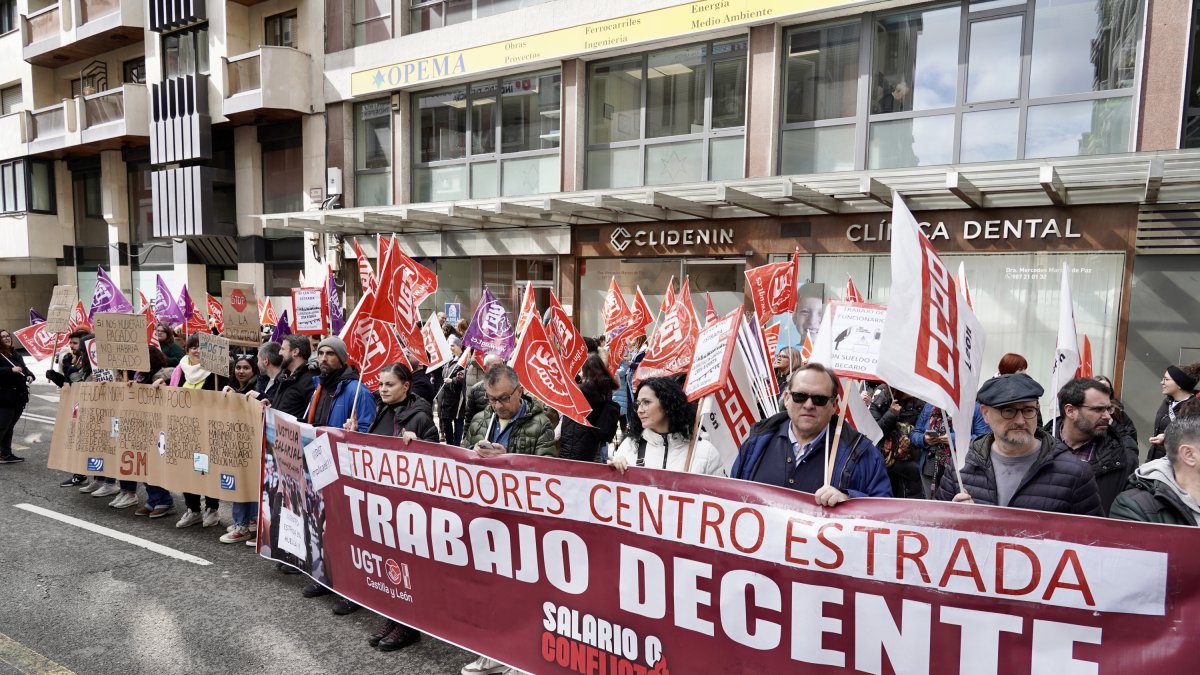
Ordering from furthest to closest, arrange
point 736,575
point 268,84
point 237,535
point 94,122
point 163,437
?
point 94,122, point 268,84, point 163,437, point 237,535, point 736,575

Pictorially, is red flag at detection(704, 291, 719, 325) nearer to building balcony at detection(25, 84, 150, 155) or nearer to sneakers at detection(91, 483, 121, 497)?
sneakers at detection(91, 483, 121, 497)

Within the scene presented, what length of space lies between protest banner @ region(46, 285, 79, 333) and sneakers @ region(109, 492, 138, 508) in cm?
441

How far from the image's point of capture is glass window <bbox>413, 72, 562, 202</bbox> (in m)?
15.6

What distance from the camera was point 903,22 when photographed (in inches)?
463

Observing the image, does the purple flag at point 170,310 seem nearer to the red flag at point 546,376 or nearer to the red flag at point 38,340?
the red flag at point 38,340

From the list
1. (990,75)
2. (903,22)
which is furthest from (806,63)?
(990,75)

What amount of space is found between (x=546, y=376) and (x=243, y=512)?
2.99 meters

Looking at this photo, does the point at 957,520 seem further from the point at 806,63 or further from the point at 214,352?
the point at 806,63

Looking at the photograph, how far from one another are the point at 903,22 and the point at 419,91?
1092 cm

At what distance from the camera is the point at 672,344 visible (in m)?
7.38

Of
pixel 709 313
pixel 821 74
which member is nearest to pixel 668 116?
pixel 821 74

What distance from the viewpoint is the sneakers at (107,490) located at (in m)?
7.49

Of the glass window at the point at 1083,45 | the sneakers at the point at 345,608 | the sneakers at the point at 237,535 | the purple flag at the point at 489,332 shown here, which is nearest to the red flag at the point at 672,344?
the purple flag at the point at 489,332

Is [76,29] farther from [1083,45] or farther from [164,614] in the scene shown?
[1083,45]
